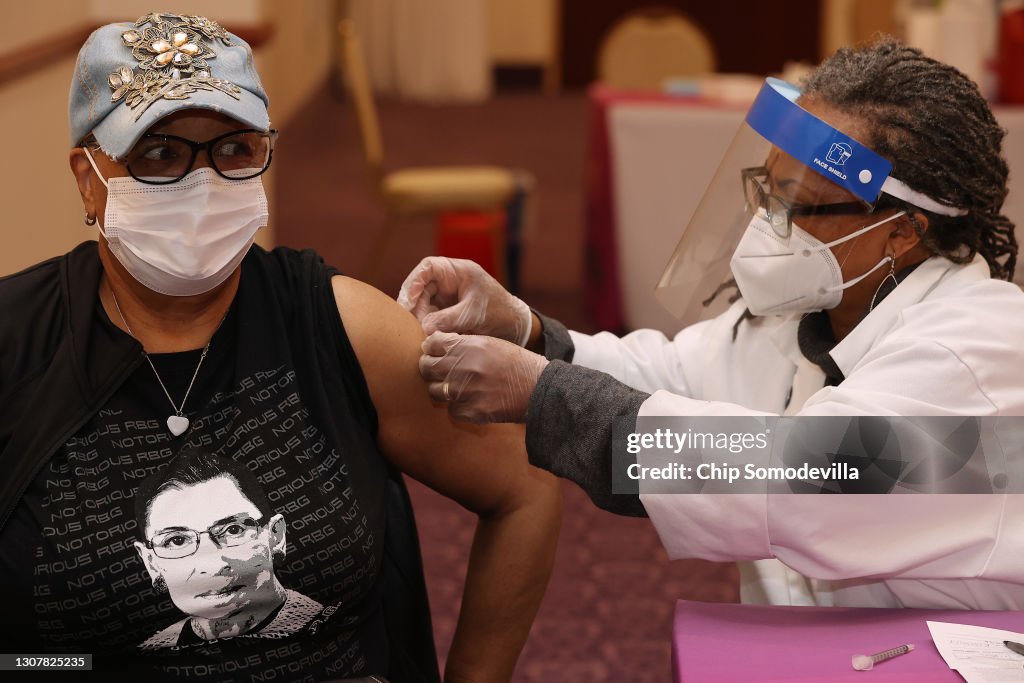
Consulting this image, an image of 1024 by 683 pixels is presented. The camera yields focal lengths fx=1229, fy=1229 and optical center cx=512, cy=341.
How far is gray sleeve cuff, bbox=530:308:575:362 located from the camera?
1.84 m

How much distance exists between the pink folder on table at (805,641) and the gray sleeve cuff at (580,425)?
17 centimetres

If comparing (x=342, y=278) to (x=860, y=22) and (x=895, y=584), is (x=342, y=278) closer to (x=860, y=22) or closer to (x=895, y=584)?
(x=895, y=584)

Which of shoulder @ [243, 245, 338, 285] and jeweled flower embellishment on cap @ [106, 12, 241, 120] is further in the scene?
shoulder @ [243, 245, 338, 285]

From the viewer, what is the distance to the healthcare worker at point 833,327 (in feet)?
4.68

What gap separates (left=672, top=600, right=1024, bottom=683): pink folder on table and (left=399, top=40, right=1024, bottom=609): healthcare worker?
0.20 feet

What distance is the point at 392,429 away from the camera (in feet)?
5.28

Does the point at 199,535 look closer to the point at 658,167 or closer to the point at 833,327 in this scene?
the point at 833,327

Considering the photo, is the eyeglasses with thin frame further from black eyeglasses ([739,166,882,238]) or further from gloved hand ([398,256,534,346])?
black eyeglasses ([739,166,882,238])

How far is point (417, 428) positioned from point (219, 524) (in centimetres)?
30

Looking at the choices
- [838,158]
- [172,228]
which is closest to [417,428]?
[172,228]

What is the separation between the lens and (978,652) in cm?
129

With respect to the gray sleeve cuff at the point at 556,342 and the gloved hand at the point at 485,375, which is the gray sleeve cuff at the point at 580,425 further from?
the gray sleeve cuff at the point at 556,342

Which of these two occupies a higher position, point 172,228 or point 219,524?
point 172,228

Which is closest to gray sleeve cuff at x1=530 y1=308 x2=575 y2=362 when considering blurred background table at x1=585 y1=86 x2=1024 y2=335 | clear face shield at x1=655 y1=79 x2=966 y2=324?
clear face shield at x1=655 y1=79 x2=966 y2=324
